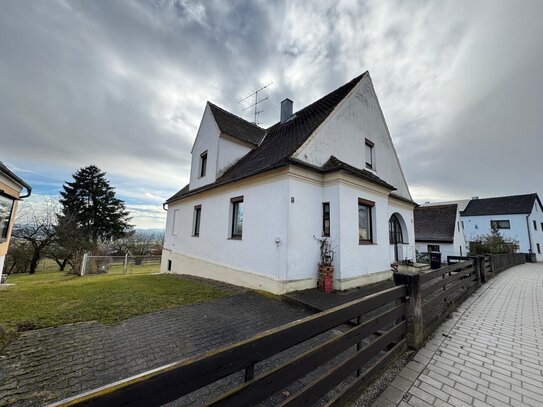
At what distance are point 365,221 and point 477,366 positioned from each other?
517 centimetres

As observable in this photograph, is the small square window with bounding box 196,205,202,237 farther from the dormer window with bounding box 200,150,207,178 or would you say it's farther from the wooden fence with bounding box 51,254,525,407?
the wooden fence with bounding box 51,254,525,407

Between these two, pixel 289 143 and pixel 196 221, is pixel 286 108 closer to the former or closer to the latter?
pixel 289 143

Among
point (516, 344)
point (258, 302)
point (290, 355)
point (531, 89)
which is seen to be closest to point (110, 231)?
point (258, 302)

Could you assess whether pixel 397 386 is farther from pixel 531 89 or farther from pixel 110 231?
pixel 110 231

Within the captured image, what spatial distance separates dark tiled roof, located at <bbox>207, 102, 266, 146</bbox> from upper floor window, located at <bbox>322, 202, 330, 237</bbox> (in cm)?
594

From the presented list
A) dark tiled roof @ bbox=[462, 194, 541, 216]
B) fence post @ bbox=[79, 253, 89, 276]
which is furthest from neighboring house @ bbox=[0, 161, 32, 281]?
dark tiled roof @ bbox=[462, 194, 541, 216]

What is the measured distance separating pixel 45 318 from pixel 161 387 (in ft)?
16.9

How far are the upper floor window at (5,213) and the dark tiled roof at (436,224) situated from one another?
93.4 ft

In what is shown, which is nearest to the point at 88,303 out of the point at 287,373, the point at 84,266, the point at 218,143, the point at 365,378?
the point at 287,373

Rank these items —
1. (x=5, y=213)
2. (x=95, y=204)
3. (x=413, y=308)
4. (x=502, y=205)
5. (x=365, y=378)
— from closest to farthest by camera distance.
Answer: (x=365, y=378)
(x=413, y=308)
(x=5, y=213)
(x=95, y=204)
(x=502, y=205)

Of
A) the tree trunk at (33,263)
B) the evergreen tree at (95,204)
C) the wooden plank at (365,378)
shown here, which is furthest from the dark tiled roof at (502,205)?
the tree trunk at (33,263)

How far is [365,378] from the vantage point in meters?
2.54

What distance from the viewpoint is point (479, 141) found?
39.5ft

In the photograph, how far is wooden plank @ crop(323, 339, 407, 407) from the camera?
2170 mm
